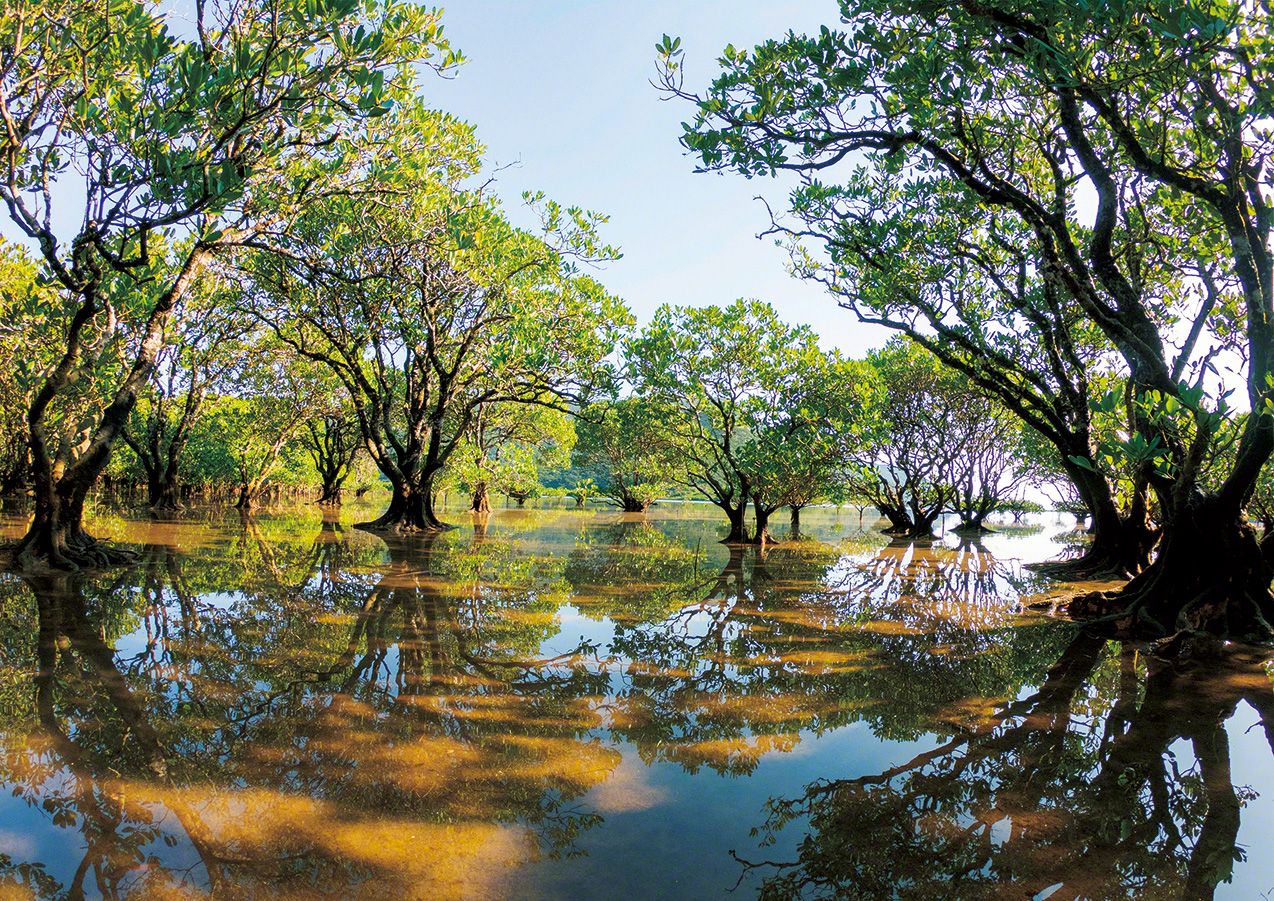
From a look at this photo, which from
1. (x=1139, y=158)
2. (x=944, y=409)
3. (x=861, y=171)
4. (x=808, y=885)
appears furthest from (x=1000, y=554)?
(x=808, y=885)

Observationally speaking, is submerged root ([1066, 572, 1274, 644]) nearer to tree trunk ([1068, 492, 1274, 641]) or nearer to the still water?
tree trunk ([1068, 492, 1274, 641])

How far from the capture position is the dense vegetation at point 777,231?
7188mm

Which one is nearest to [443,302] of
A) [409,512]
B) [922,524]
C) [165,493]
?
[409,512]

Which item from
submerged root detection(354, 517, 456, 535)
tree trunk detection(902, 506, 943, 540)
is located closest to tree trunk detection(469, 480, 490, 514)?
submerged root detection(354, 517, 456, 535)

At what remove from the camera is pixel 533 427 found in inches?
1362

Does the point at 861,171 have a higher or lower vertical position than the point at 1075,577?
higher

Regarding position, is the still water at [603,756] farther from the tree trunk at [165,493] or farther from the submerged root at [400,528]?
the tree trunk at [165,493]

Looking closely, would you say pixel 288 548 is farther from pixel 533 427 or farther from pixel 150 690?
pixel 533 427

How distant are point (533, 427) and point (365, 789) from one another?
1237 inches

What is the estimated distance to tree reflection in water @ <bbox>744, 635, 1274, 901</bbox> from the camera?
295 centimetres

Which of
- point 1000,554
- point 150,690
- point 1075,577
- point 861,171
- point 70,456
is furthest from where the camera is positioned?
point 1000,554

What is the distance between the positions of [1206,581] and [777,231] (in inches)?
323

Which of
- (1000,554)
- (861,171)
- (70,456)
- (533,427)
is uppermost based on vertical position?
(861,171)

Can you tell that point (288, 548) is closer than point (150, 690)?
No
